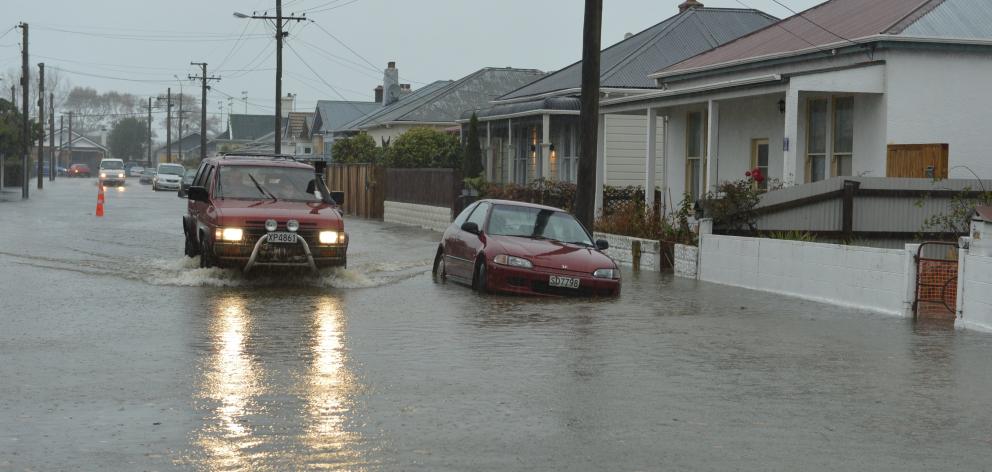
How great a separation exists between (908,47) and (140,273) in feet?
45.8

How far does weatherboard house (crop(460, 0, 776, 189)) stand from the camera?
3784 cm

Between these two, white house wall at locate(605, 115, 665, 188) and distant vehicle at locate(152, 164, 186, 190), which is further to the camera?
distant vehicle at locate(152, 164, 186, 190)

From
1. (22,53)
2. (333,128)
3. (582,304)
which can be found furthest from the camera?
(333,128)

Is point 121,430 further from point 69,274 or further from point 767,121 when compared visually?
point 767,121

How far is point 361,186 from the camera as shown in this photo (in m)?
47.6

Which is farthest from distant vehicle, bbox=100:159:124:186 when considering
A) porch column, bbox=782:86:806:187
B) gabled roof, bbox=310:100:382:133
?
porch column, bbox=782:86:806:187

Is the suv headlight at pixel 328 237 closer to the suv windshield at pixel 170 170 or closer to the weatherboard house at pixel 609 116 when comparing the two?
the weatherboard house at pixel 609 116

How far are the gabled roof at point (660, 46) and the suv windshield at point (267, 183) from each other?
1919 cm

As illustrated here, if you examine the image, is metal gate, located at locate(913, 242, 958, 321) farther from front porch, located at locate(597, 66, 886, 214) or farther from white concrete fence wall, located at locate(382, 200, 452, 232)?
white concrete fence wall, located at locate(382, 200, 452, 232)

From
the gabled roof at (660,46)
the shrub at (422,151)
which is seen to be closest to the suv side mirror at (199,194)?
the gabled roof at (660,46)

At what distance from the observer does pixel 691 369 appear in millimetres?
11227

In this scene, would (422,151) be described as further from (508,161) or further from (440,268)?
Answer: (440,268)

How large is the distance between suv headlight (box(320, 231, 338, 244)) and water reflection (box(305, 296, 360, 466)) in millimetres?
3832

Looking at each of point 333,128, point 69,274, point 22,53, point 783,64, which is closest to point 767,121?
point 783,64
